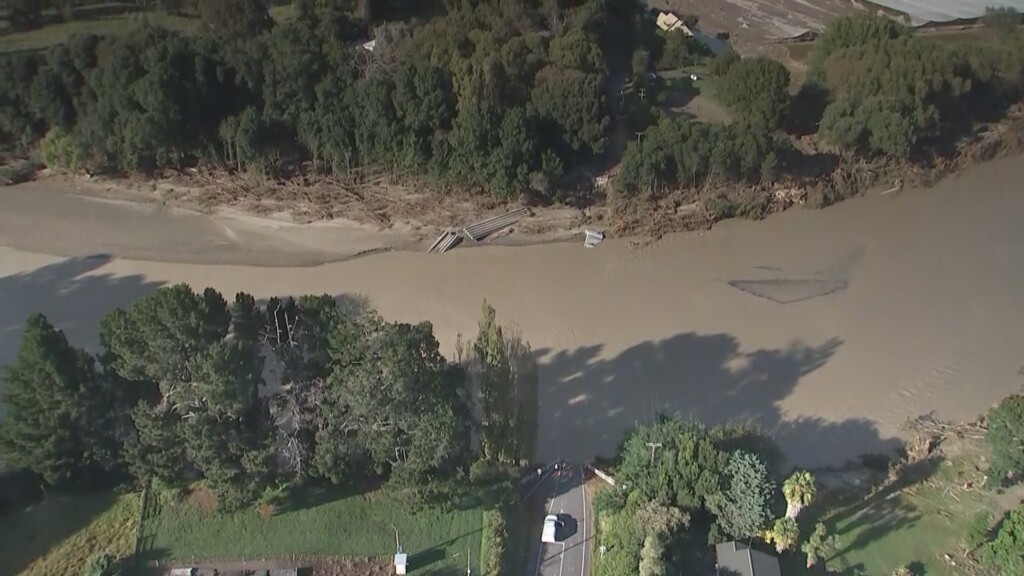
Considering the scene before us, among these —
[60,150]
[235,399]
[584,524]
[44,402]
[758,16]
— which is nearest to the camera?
[235,399]

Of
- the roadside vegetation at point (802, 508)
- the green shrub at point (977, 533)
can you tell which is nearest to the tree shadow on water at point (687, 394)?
the roadside vegetation at point (802, 508)

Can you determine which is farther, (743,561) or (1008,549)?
(1008,549)

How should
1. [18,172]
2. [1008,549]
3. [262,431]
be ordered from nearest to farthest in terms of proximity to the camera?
[262,431]
[1008,549]
[18,172]

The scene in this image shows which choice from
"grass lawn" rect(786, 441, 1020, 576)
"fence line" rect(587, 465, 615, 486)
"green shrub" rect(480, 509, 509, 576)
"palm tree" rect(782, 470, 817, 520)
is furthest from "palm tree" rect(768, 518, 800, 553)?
"green shrub" rect(480, 509, 509, 576)

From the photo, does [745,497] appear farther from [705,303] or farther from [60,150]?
[60,150]

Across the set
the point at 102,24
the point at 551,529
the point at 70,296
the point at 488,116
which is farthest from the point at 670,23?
the point at 70,296

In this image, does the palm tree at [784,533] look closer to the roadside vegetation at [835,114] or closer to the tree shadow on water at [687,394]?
the tree shadow on water at [687,394]

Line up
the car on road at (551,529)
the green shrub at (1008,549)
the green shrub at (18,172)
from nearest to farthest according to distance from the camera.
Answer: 1. the green shrub at (1008,549)
2. the car on road at (551,529)
3. the green shrub at (18,172)
